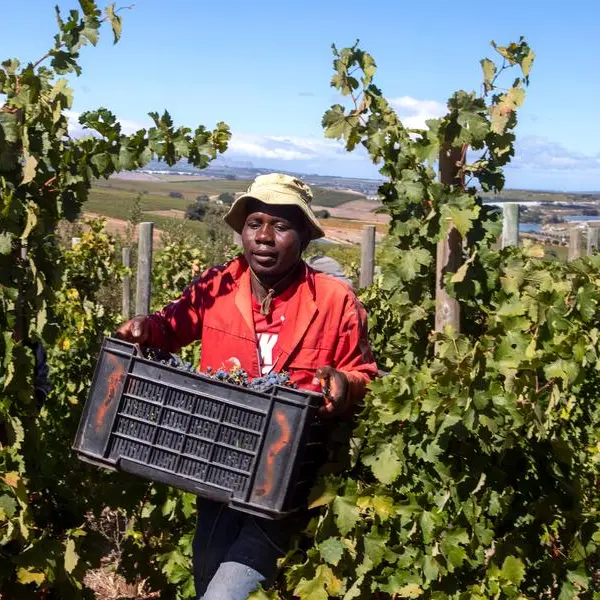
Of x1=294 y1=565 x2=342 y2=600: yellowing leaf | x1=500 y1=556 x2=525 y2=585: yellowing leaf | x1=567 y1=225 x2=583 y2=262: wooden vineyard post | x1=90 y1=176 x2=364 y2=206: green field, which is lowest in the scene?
x1=90 y1=176 x2=364 y2=206: green field

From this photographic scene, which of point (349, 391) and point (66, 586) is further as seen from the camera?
point (66, 586)

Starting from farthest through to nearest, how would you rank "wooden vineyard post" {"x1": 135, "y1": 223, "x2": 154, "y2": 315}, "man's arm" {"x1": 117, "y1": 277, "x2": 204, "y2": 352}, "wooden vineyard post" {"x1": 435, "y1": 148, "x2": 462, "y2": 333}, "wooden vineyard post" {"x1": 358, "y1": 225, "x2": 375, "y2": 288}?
"wooden vineyard post" {"x1": 358, "y1": 225, "x2": 375, "y2": 288} → "wooden vineyard post" {"x1": 135, "y1": 223, "x2": 154, "y2": 315} → "man's arm" {"x1": 117, "y1": 277, "x2": 204, "y2": 352} → "wooden vineyard post" {"x1": 435, "y1": 148, "x2": 462, "y2": 333}

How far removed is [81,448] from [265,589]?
2.27 ft

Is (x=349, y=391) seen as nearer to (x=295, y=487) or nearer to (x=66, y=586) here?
(x=295, y=487)

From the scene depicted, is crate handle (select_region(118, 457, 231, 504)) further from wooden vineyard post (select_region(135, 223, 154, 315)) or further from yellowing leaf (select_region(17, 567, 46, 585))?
wooden vineyard post (select_region(135, 223, 154, 315))

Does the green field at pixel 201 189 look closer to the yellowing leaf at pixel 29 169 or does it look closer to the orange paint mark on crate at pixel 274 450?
the yellowing leaf at pixel 29 169

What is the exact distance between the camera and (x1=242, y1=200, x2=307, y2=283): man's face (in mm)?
2934

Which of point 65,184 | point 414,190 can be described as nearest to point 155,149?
point 65,184

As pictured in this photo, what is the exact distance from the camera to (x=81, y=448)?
2.77 metres

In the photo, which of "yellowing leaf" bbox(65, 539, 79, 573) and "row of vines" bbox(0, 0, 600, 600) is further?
"yellowing leaf" bbox(65, 539, 79, 573)

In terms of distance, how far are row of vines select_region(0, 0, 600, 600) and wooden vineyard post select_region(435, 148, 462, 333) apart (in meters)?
0.03

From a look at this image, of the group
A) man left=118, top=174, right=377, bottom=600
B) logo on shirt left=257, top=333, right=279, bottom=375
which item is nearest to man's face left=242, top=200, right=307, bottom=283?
man left=118, top=174, right=377, bottom=600

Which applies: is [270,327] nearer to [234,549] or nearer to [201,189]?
[234,549]

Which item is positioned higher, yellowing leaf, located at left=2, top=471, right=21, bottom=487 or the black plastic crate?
the black plastic crate
